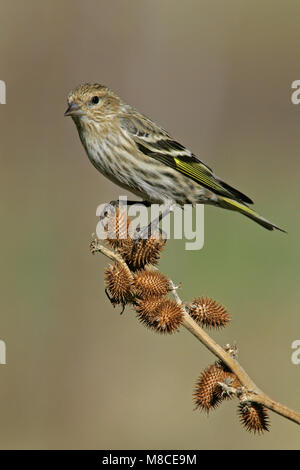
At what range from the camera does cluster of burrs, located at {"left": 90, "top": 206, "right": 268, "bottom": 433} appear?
312cm

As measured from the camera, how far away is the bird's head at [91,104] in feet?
17.9

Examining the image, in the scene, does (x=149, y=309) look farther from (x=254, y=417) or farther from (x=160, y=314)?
(x=254, y=417)

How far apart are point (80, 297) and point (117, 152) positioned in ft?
12.7

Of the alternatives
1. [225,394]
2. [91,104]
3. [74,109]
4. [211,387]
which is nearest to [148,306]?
[211,387]

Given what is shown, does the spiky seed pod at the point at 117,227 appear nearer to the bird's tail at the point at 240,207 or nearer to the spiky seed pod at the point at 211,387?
the spiky seed pod at the point at 211,387

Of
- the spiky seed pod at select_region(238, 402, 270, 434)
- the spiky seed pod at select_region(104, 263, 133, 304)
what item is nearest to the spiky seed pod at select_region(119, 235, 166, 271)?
the spiky seed pod at select_region(104, 263, 133, 304)

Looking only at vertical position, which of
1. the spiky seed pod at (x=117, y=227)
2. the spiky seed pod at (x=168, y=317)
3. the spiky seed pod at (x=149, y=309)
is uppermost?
the spiky seed pod at (x=117, y=227)

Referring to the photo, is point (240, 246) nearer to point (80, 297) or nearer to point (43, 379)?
point (80, 297)

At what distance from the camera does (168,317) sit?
3.29m

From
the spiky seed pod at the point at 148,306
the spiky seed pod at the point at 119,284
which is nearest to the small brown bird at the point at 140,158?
the spiky seed pod at the point at 119,284

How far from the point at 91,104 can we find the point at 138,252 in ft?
7.00

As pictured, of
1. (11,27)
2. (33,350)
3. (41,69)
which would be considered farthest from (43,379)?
(11,27)

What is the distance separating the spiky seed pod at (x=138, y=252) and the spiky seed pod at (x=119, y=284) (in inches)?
4.9

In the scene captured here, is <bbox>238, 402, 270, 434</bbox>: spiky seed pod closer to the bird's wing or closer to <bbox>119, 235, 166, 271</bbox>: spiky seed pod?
<bbox>119, 235, 166, 271</bbox>: spiky seed pod
